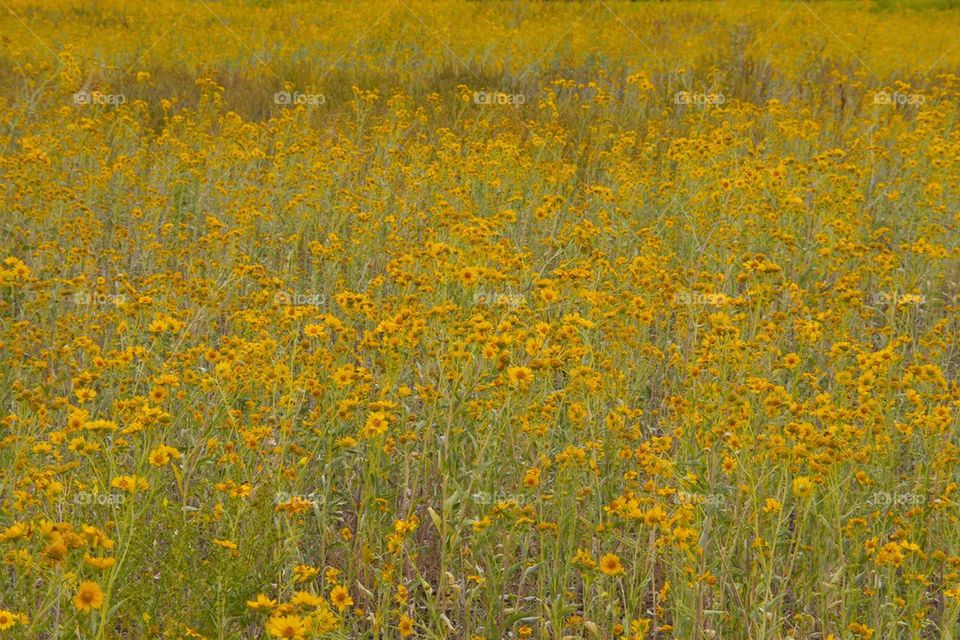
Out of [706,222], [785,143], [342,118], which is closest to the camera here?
[706,222]

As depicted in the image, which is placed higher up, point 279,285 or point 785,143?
point 785,143

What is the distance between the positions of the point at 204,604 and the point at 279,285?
1.75 meters

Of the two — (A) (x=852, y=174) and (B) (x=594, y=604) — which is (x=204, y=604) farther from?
(A) (x=852, y=174)

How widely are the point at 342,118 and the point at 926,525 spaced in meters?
7.09

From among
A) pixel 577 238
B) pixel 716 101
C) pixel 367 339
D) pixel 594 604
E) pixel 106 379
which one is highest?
pixel 716 101

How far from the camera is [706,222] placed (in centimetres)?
579

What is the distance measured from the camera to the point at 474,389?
10.0ft

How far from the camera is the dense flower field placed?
8.36 ft

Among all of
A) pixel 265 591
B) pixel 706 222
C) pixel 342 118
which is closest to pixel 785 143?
pixel 706 222

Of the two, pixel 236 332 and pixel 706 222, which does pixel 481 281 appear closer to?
pixel 236 332

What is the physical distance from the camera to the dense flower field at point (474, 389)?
2.55 m

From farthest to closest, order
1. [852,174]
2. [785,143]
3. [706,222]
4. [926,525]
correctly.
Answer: [785,143] → [852,174] → [706,222] → [926,525]

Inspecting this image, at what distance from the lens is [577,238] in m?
4.55

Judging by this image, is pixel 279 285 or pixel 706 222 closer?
pixel 279 285
